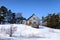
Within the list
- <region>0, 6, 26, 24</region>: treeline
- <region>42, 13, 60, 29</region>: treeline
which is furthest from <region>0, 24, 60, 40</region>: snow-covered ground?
<region>0, 6, 26, 24</region>: treeline

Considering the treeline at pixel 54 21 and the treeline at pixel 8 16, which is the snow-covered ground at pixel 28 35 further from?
the treeline at pixel 8 16

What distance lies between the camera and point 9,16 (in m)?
33.6

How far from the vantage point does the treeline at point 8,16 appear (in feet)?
102

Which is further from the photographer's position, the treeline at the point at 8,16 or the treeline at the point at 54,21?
the treeline at the point at 8,16

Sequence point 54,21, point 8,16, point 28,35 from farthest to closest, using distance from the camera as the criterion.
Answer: point 8,16
point 54,21
point 28,35

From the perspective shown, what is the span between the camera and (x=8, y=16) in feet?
110

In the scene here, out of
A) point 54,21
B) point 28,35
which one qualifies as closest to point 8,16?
point 54,21

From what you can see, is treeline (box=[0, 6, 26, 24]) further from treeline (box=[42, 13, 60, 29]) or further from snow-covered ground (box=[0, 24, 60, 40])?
snow-covered ground (box=[0, 24, 60, 40])

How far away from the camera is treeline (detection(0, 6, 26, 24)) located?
102 feet

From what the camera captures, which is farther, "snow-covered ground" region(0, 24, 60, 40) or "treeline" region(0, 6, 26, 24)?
"treeline" region(0, 6, 26, 24)

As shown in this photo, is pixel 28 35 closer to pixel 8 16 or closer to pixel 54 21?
pixel 54 21

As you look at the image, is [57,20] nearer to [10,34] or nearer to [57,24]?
[57,24]

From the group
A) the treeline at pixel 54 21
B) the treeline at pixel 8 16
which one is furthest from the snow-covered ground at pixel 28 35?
the treeline at pixel 8 16

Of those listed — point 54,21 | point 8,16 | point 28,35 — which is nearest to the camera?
point 28,35
